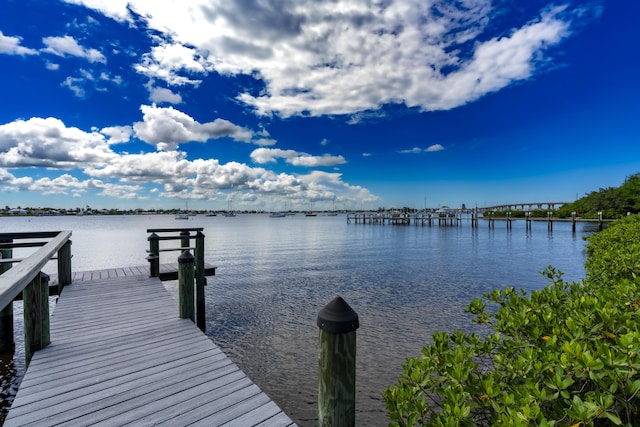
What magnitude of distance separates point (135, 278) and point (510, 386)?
1028 cm

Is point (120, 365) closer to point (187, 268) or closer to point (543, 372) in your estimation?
point (187, 268)

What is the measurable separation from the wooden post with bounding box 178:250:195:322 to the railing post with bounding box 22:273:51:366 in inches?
83.1

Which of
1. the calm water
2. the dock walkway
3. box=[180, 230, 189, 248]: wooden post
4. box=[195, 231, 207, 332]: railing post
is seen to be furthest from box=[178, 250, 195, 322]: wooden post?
box=[180, 230, 189, 248]: wooden post

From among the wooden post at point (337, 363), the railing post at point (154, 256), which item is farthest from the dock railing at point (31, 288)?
the wooden post at point (337, 363)

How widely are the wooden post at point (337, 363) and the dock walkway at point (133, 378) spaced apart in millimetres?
1066

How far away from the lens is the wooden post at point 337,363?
2594mm

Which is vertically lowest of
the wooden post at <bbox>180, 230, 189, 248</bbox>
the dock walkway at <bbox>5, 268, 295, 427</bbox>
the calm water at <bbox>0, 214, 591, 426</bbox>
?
the calm water at <bbox>0, 214, 591, 426</bbox>

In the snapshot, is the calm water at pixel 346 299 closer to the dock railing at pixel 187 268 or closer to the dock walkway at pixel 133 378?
the dock railing at pixel 187 268

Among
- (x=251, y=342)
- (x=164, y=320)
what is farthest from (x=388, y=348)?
(x=164, y=320)

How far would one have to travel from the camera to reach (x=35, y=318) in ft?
16.3

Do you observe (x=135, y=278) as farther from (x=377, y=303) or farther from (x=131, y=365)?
(x=377, y=303)

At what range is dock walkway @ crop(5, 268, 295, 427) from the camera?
3.50 m

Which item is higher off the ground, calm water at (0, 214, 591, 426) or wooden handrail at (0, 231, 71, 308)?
wooden handrail at (0, 231, 71, 308)

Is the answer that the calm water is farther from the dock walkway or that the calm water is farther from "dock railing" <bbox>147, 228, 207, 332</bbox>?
the dock walkway
